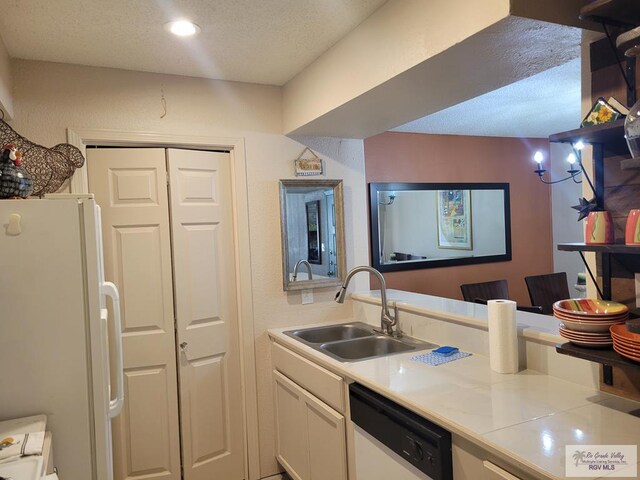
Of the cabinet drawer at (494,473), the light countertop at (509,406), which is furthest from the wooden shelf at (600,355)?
the cabinet drawer at (494,473)

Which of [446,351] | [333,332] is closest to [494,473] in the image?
[446,351]

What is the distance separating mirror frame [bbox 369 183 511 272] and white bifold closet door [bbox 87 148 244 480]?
177 cm

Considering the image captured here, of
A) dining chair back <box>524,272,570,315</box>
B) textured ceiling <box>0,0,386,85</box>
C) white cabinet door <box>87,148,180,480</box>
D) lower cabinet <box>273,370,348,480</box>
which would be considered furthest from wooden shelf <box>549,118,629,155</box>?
dining chair back <box>524,272,570,315</box>

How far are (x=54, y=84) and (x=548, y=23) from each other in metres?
2.26

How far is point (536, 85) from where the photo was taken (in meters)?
3.08

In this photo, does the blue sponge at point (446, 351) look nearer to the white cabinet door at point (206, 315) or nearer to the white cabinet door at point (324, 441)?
the white cabinet door at point (324, 441)

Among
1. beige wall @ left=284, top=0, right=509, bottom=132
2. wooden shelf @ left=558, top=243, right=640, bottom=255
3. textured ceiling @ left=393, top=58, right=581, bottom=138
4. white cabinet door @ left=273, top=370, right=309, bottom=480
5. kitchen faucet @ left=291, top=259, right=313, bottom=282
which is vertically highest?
textured ceiling @ left=393, top=58, right=581, bottom=138

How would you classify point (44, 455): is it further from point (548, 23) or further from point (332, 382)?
point (548, 23)

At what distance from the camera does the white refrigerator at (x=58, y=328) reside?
5.16ft

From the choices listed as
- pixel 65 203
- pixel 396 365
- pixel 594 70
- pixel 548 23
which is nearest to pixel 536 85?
pixel 594 70

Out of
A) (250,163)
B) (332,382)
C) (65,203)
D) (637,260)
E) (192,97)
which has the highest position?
(192,97)

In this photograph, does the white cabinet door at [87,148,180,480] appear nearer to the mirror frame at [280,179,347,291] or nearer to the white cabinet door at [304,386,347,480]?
the mirror frame at [280,179,347,291]

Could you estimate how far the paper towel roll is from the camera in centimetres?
179

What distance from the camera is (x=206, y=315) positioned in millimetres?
2699
